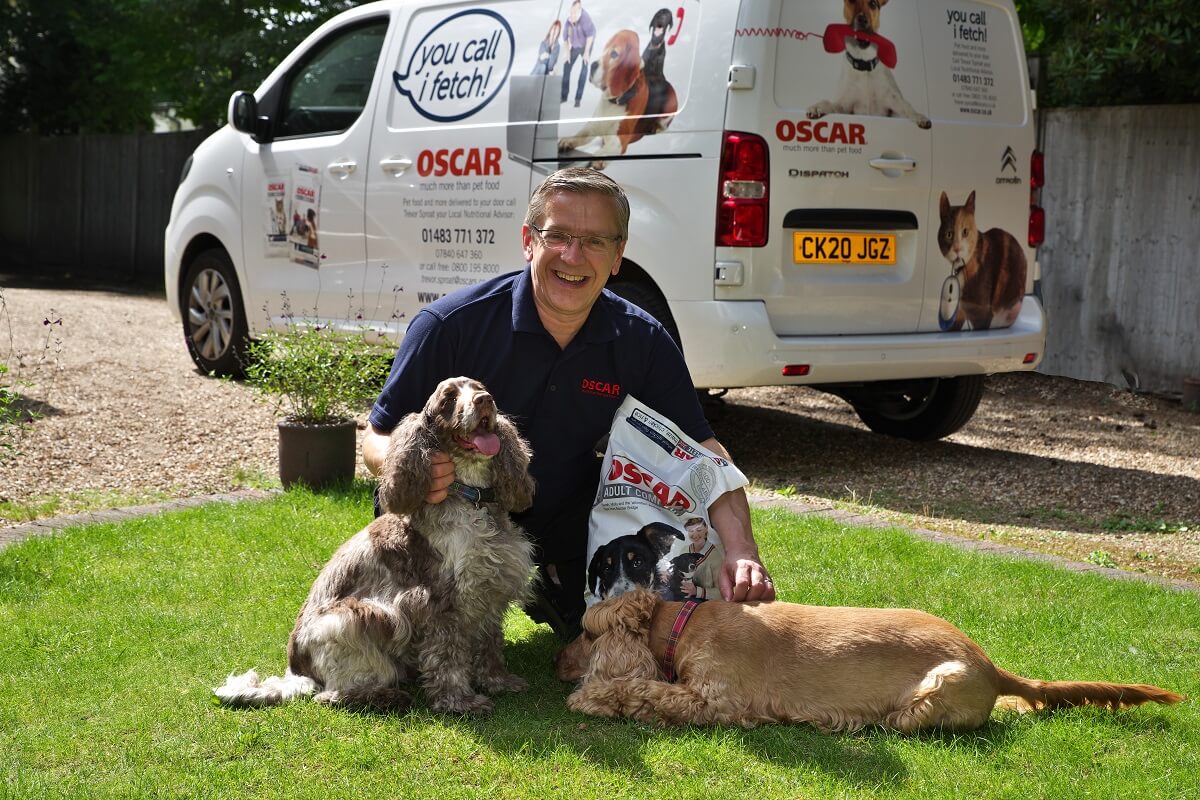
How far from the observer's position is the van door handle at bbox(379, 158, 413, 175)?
26.6 feet

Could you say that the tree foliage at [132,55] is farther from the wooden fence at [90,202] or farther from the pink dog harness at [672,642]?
the pink dog harness at [672,642]

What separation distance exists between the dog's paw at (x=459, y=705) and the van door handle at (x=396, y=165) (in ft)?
16.4

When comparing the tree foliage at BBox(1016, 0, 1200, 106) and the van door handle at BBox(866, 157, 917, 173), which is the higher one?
the tree foliage at BBox(1016, 0, 1200, 106)

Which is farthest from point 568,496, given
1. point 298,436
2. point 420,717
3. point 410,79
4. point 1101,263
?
point 1101,263

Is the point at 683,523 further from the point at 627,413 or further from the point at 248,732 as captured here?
the point at 248,732

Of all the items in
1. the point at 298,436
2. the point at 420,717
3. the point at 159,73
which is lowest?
the point at 420,717

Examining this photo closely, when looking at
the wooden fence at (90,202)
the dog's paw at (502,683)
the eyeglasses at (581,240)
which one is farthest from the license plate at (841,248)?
the wooden fence at (90,202)

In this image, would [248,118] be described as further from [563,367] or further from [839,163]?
[563,367]

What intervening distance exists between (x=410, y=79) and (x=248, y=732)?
18.3 feet

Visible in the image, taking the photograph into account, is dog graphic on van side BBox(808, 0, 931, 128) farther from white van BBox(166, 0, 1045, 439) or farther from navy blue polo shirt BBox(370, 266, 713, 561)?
navy blue polo shirt BBox(370, 266, 713, 561)

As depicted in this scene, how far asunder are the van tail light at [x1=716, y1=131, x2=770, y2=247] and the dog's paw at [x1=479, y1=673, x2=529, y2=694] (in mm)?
3173

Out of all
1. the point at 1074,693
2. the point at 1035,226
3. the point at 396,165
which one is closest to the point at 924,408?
the point at 1035,226

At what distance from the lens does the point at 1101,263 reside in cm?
1097

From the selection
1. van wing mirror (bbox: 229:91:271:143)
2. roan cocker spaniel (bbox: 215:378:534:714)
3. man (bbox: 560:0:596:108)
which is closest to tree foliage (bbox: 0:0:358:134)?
van wing mirror (bbox: 229:91:271:143)
